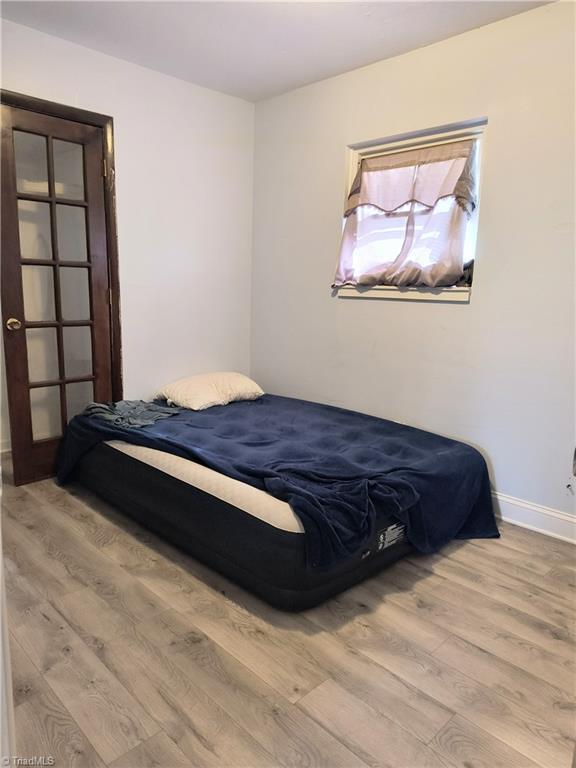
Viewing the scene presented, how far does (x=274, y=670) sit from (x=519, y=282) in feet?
6.88

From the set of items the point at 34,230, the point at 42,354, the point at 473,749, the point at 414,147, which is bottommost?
the point at 473,749

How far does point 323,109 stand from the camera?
340 cm

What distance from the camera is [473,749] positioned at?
1.42m

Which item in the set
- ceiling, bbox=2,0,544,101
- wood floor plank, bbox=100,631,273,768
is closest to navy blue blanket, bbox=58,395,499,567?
wood floor plank, bbox=100,631,273,768

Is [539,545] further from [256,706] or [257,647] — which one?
[256,706]

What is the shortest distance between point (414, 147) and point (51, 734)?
316 cm

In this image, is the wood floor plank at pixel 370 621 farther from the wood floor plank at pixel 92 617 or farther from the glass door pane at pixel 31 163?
the glass door pane at pixel 31 163

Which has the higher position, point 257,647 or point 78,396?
point 78,396

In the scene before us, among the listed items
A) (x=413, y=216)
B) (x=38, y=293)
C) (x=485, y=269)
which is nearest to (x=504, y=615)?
(x=485, y=269)

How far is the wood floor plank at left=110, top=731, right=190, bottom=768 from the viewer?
135cm

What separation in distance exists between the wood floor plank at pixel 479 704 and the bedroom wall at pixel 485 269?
1238 mm

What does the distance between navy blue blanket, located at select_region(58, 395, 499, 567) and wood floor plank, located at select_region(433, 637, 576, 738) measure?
0.49 meters

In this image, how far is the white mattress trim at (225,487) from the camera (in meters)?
1.95

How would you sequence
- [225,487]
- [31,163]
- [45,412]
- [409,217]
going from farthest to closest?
[45,412]
[409,217]
[31,163]
[225,487]
